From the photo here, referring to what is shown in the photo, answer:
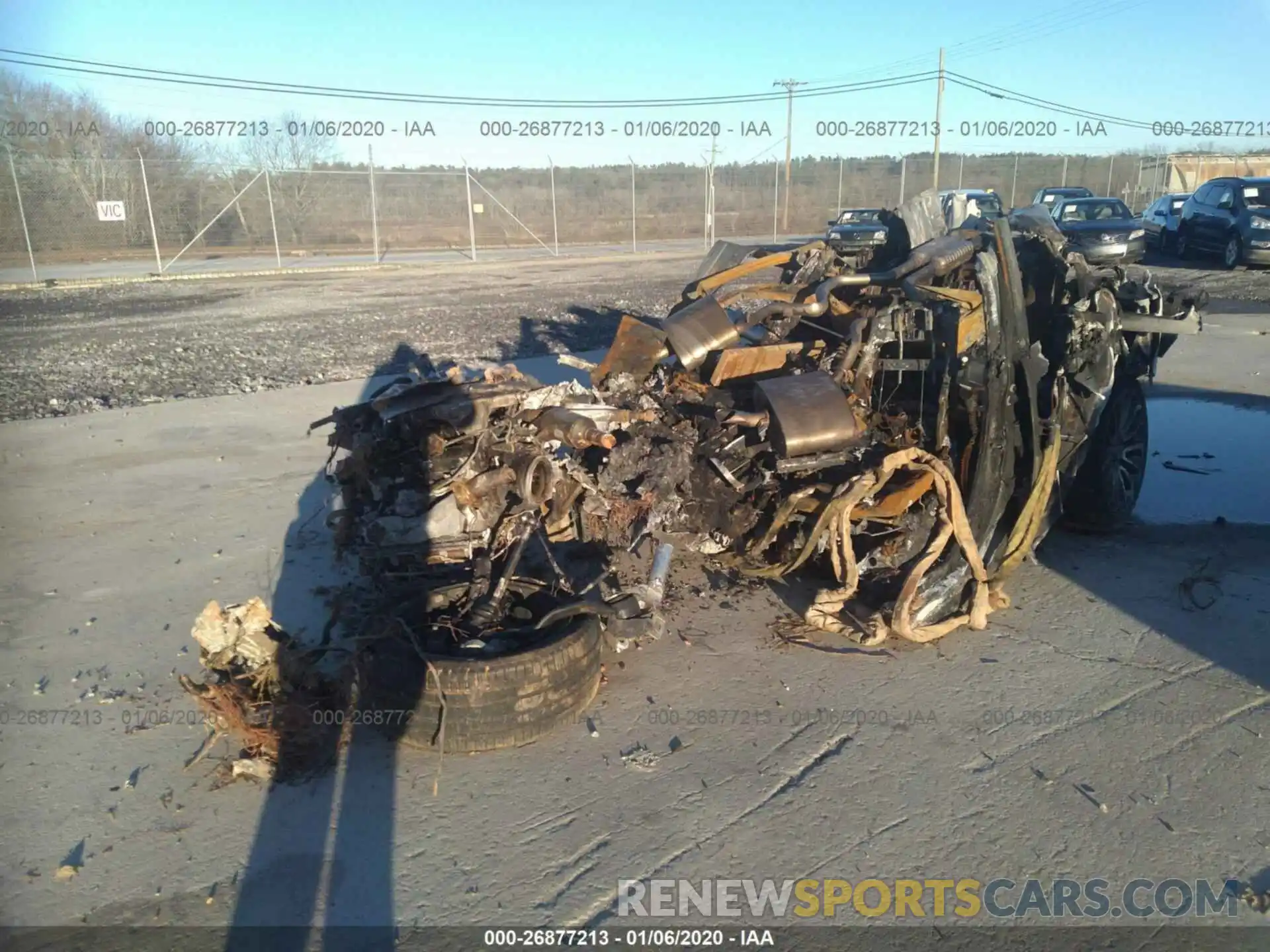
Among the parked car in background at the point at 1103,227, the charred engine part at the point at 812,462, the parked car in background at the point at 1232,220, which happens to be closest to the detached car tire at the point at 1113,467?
the charred engine part at the point at 812,462

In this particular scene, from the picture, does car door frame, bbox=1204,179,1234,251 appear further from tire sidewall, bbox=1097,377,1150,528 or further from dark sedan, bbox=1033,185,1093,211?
tire sidewall, bbox=1097,377,1150,528

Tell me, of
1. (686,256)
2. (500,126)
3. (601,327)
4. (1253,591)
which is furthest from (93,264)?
(1253,591)

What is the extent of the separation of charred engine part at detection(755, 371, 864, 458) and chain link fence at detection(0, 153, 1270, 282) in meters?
22.4

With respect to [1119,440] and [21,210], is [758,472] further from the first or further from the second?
[21,210]

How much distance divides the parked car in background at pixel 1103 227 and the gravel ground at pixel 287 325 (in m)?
1.08

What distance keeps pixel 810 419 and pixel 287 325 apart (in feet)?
42.5

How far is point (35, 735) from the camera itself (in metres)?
3.72

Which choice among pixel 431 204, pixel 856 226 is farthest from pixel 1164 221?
pixel 431 204

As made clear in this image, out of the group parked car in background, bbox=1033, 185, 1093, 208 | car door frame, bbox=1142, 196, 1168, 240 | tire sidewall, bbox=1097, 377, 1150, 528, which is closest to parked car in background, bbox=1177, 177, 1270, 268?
car door frame, bbox=1142, 196, 1168, 240

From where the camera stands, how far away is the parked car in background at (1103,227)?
1884cm

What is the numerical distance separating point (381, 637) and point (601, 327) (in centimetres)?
1108

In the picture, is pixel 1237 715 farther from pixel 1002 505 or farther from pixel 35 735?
pixel 35 735

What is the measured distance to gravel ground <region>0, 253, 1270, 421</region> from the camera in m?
10.8

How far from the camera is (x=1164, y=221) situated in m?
23.3
